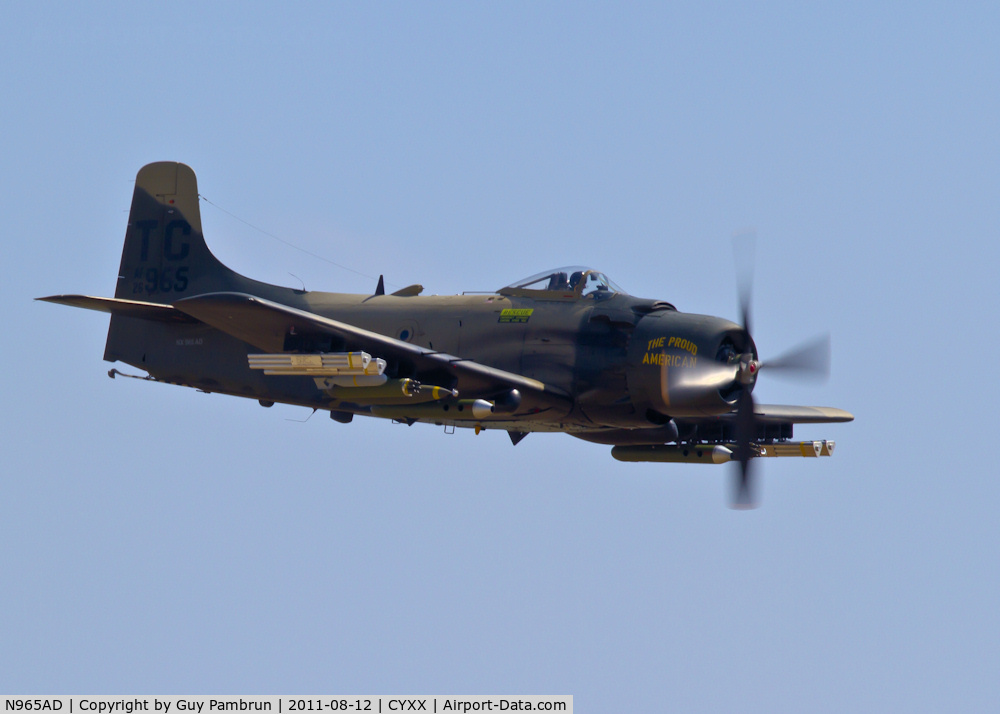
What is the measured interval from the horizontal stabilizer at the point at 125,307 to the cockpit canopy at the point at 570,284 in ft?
21.2

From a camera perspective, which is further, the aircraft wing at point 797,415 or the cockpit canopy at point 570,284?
the aircraft wing at point 797,415

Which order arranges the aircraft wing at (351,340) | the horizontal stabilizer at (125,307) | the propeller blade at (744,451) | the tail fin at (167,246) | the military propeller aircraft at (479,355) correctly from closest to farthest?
the aircraft wing at (351,340) < the military propeller aircraft at (479,355) < the horizontal stabilizer at (125,307) < the propeller blade at (744,451) < the tail fin at (167,246)

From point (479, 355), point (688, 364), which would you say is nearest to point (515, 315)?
point (479, 355)

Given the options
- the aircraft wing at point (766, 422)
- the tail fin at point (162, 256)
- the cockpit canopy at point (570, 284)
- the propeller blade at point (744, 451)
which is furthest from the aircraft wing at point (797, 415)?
the tail fin at point (162, 256)

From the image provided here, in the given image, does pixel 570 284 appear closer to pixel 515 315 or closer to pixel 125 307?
pixel 515 315

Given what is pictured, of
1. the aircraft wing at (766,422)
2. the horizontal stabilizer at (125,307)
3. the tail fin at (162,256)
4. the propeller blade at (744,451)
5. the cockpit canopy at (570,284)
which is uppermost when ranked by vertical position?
the tail fin at (162,256)

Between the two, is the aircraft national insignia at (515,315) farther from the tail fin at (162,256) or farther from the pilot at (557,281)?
the tail fin at (162,256)

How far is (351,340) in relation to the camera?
66.0 feet

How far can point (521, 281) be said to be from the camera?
2273cm

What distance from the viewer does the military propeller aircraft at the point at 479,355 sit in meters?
20.2

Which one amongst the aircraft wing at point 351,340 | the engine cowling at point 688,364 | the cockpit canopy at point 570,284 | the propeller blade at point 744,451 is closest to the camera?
the aircraft wing at point 351,340

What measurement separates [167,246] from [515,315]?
26.5ft

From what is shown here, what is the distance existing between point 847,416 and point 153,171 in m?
15.1

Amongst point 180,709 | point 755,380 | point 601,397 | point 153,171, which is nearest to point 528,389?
point 601,397
